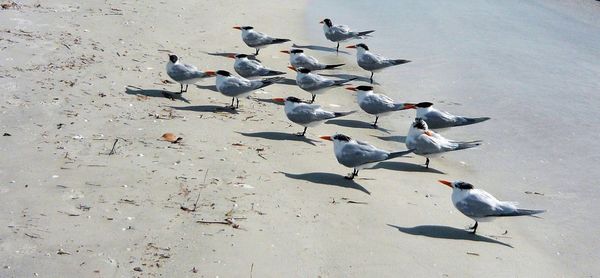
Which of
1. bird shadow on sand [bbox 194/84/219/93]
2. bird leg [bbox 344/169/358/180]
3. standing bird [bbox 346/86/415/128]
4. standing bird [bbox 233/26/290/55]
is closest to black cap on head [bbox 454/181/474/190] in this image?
bird leg [bbox 344/169/358/180]

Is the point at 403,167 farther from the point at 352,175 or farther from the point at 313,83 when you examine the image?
the point at 313,83

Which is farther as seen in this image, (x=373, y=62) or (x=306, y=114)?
(x=373, y=62)

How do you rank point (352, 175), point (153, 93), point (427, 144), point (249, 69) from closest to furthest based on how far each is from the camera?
1. point (352, 175)
2. point (427, 144)
3. point (153, 93)
4. point (249, 69)

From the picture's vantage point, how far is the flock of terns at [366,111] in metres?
6.49

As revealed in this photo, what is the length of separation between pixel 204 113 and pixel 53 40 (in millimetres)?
2913

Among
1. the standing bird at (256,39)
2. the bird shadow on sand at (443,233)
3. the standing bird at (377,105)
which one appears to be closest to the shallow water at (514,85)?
the standing bird at (377,105)

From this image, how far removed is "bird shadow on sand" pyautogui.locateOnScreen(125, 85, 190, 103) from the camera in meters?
8.96

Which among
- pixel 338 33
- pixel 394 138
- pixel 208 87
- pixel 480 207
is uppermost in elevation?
pixel 480 207

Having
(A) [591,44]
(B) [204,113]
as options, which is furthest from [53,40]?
(A) [591,44]

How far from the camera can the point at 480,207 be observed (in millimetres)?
6398

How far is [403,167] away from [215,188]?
2.52m

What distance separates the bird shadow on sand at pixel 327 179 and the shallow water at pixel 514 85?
1371 millimetres

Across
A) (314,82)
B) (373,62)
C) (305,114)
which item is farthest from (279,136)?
(373,62)

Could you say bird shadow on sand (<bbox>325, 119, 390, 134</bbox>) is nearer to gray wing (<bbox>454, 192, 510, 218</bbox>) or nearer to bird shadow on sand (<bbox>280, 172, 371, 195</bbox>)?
bird shadow on sand (<bbox>280, 172, 371, 195</bbox>)
